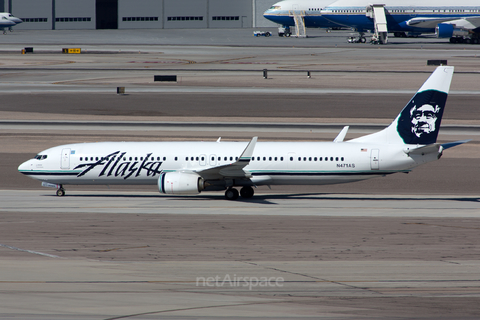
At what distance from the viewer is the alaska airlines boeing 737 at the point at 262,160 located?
1447 inches

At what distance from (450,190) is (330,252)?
20425mm

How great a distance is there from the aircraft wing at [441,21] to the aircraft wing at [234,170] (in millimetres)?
113594

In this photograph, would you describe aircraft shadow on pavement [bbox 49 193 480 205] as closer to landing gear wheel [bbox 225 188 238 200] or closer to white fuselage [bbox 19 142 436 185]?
landing gear wheel [bbox 225 188 238 200]

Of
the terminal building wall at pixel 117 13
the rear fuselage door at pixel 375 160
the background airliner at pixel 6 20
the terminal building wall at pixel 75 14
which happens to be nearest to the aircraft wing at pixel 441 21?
the terminal building wall at pixel 117 13

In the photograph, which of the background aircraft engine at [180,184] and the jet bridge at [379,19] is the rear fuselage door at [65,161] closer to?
the background aircraft engine at [180,184]

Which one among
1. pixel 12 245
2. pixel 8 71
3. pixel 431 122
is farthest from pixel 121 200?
pixel 8 71

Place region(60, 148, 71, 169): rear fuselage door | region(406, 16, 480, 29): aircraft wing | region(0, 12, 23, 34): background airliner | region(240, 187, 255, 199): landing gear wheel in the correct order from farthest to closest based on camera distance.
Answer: region(0, 12, 23, 34): background airliner < region(406, 16, 480, 29): aircraft wing < region(60, 148, 71, 169): rear fuselage door < region(240, 187, 255, 199): landing gear wheel

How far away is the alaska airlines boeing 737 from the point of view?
121 feet

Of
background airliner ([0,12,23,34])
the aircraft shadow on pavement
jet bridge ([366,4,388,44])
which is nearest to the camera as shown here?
the aircraft shadow on pavement

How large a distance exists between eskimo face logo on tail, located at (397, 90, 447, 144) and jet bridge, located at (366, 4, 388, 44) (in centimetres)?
10387

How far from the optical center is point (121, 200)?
3759cm

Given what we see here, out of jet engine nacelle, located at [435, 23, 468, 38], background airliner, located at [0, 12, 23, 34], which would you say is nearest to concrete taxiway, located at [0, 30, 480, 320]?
jet engine nacelle, located at [435, 23, 468, 38]

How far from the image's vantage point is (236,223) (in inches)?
1178

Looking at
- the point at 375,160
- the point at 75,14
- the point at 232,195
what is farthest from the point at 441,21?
the point at 232,195
